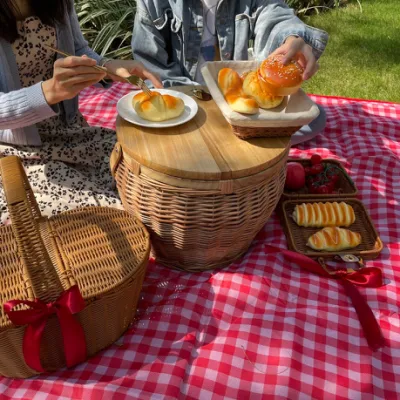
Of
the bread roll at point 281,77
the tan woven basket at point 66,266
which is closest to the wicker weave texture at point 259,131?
the bread roll at point 281,77

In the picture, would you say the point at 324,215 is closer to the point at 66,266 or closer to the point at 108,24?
the point at 66,266

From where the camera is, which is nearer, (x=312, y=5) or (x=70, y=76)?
(x=70, y=76)

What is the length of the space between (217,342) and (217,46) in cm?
135

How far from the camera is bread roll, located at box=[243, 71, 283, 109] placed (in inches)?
52.5

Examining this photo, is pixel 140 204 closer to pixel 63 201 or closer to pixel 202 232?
pixel 202 232

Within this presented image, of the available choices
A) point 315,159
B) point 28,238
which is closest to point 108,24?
point 315,159

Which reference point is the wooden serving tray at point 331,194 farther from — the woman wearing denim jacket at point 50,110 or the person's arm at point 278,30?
the woman wearing denim jacket at point 50,110

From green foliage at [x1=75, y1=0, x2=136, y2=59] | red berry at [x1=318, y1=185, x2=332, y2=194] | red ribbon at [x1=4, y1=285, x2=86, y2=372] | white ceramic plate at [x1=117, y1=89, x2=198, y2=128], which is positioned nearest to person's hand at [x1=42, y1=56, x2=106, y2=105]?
white ceramic plate at [x1=117, y1=89, x2=198, y2=128]

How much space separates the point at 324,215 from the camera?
1650mm

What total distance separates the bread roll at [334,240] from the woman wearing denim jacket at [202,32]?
75 centimetres

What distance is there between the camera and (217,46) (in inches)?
80.4

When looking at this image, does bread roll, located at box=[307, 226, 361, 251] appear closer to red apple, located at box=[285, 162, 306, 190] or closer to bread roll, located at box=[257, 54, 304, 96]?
red apple, located at box=[285, 162, 306, 190]

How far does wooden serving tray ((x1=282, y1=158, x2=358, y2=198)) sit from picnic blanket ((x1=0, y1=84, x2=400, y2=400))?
16cm

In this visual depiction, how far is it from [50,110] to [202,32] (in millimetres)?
895
